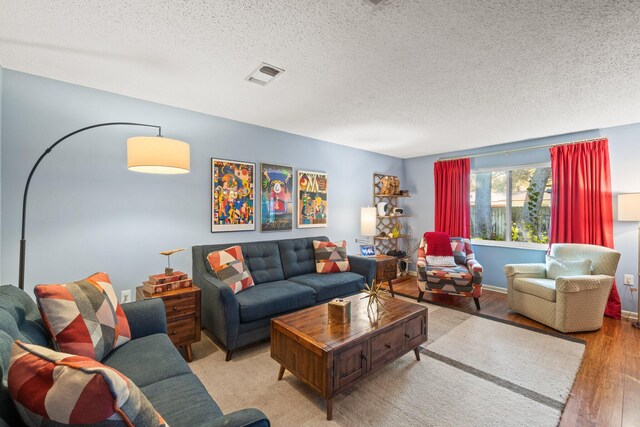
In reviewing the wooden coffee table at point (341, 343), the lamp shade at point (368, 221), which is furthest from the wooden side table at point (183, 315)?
the lamp shade at point (368, 221)

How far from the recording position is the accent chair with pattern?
366 centimetres

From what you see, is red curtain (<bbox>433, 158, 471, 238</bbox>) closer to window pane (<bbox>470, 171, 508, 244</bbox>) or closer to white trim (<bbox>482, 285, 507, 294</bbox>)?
window pane (<bbox>470, 171, 508, 244</bbox>)

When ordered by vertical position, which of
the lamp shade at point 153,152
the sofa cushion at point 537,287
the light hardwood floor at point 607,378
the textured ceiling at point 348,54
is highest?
the textured ceiling at point 348,54

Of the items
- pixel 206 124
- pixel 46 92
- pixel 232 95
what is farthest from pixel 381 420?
pixel 46 92

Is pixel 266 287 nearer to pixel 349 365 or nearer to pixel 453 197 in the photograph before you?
pixel 349 365

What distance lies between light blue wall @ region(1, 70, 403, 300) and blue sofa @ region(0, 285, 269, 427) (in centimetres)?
107

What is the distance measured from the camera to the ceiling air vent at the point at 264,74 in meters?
2.18

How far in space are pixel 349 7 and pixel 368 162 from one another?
146 inches

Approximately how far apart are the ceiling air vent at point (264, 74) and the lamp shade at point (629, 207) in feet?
13.6

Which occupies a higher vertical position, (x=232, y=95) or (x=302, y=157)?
(x=232, y=95)

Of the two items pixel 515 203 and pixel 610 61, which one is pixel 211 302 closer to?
pixel 610 61

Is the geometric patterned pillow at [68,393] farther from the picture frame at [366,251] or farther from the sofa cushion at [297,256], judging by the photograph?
the picture frame at [366,251]

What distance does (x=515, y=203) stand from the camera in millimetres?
4547

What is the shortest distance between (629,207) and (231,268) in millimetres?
4551
